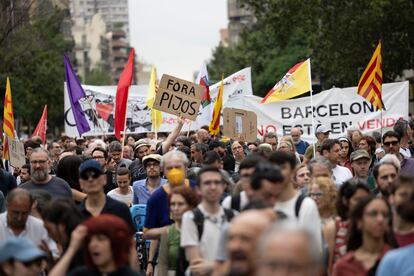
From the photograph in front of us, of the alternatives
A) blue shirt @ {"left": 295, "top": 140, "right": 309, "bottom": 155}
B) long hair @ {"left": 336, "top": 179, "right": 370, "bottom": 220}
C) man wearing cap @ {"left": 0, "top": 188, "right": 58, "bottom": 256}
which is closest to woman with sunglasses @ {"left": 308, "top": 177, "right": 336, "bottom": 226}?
long hair @ {"left": 336, "top": 179, "right": 370, "bottom": 220}

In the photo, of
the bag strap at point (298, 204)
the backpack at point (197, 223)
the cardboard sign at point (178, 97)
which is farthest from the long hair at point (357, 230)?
the cardboard sign at point (178, 97)

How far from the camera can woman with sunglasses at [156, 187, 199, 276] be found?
892cm

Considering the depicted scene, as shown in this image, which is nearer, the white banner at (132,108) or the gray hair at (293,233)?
the gray hair at (293,233)

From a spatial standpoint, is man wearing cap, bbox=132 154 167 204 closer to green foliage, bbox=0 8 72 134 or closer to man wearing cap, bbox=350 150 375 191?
man wearing cap, bbox=350 150 375 191

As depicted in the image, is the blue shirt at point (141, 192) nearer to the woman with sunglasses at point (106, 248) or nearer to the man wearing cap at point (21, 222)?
the man wearing cap at point (21, 222)

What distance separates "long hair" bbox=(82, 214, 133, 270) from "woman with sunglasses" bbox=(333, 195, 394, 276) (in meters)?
1.33

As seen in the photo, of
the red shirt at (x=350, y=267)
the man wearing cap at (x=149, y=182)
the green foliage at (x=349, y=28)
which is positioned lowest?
the red shirt at (x=350, y=267)

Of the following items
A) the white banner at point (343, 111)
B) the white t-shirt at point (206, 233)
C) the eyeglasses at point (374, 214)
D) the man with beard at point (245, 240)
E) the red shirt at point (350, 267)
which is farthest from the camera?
the white banner at point (343, 111)

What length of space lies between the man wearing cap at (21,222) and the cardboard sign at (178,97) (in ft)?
25.9

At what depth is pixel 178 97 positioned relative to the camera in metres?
17.4

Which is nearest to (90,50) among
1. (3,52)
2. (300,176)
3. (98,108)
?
(3,52)

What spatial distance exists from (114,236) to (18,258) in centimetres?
60

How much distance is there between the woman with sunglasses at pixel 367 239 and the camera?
755 centimetres

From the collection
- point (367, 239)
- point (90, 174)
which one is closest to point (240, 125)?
point (90, 174)
